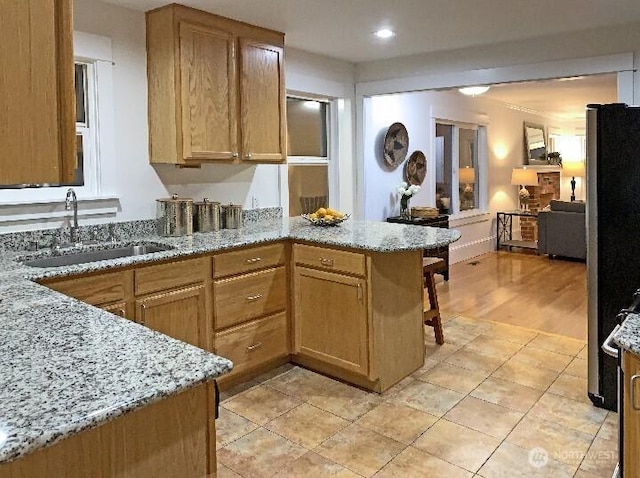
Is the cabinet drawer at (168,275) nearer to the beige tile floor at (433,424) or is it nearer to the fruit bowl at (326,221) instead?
the beige tile floor at (433,424)

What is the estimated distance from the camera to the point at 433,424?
2.75 metres

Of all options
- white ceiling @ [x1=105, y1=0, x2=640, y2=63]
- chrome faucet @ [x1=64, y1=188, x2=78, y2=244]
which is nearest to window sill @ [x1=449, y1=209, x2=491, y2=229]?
white ceiling @ [x1=105, y1=0, x2=640, y2=63]

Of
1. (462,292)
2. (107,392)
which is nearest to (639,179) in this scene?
(107,392)

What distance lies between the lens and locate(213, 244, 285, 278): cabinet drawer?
3055 millimetres

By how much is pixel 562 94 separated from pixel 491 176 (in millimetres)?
1512

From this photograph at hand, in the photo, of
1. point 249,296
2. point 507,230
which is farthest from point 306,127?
point 507,230

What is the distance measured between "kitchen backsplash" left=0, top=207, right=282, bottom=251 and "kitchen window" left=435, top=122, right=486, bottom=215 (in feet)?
15.1

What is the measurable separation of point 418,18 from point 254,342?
2.33 m

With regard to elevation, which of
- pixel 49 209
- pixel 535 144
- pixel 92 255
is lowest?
pixel 92 255

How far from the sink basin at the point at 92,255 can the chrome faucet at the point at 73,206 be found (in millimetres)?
153

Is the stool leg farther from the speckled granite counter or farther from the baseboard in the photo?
the baseboard

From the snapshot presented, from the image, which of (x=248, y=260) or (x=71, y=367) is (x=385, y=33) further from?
(x=71, y=367)

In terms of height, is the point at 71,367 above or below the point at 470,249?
above

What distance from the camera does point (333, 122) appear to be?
5.03 m
